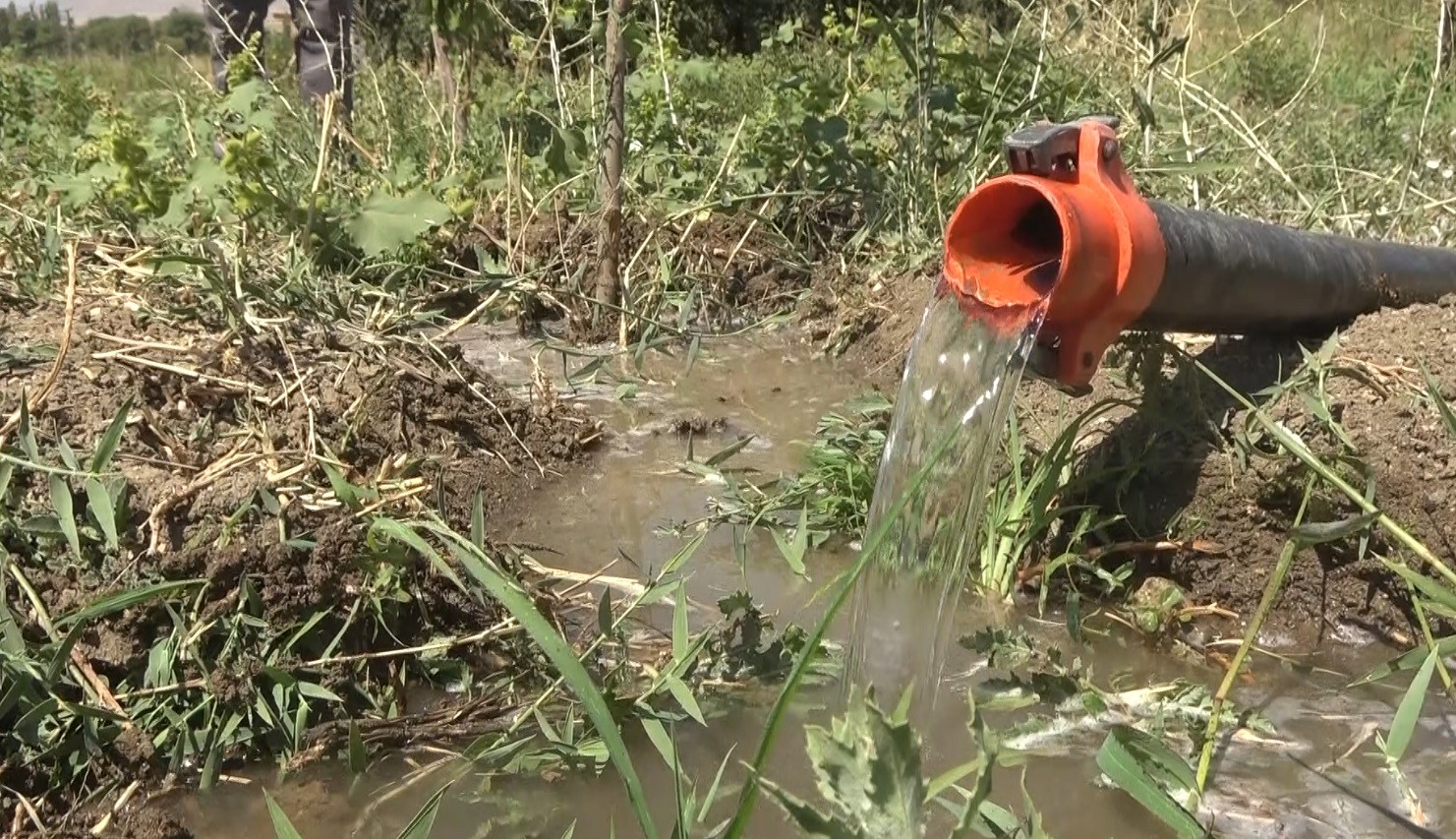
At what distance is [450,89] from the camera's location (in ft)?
15.8

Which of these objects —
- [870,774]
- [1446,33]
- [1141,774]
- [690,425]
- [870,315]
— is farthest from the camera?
[1446,33]

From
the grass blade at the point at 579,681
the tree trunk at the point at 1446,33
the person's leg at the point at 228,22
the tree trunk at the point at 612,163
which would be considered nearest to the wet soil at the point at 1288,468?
the grass blade at the point at 579,681

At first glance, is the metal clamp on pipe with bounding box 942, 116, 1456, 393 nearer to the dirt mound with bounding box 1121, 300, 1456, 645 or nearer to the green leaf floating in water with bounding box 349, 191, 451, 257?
the dirt mound with bounding box 1121, 300, 1456, 645

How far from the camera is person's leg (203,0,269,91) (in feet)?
15.8

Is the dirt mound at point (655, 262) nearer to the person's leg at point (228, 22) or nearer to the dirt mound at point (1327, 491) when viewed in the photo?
the person's leg at point (228, 22)

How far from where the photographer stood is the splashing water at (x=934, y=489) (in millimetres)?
2082

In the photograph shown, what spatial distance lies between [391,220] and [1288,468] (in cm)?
235

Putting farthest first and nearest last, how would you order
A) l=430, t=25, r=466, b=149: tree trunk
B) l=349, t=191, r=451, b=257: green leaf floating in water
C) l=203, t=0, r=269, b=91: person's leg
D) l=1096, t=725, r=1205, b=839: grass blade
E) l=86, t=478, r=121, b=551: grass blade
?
l=203, t=0, r=269, b=91: person's leg → l=430, t=25, r=466, b=149: tree trunk → l=349, t=191, r=451, b=257: green leaf floating in water → l=86, t=478, r=121, b=551: grass blade → l=1096, t=725, r=1205, b=839: grass blade

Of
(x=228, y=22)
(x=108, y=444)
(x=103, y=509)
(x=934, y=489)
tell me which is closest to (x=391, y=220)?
(x=108, y=444)

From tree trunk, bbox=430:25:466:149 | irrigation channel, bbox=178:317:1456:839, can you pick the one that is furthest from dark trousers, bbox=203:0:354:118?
irrigation channel, bbox=178:317:1456:839

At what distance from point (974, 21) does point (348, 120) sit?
7.96 ft

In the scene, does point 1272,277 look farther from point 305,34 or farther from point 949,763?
point 305,34

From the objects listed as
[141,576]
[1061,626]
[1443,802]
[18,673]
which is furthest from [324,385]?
[1443,802]

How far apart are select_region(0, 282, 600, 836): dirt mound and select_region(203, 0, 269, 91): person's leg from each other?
2626mm
